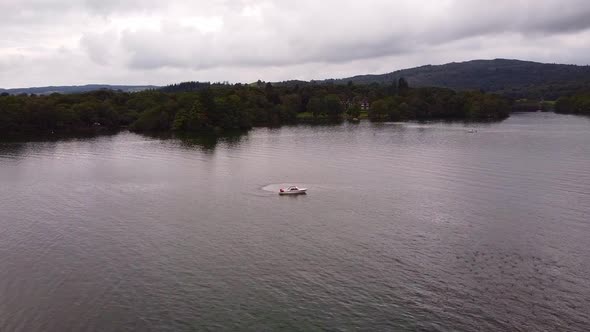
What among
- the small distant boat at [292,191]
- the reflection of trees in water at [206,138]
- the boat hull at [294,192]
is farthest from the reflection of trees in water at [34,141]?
the boat hull at [294,192]

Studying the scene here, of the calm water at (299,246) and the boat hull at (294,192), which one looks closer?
the calm water at (299,246)

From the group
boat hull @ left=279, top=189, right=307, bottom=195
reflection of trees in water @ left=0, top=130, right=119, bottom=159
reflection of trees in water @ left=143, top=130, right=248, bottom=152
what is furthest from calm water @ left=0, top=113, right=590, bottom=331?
reflection of trees in water @ left=143, top=130, right=248, bottom=152

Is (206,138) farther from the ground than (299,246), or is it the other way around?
(206,138)

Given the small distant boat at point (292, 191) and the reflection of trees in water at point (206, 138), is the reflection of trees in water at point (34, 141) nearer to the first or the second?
the reflection of trees in water at point (206, 138)

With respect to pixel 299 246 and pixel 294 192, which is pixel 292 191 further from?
pixel 299 246

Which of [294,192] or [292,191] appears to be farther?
[294,192]

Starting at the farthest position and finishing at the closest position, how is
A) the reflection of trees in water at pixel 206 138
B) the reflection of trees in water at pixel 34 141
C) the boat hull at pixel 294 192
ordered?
1. the reflection of trees in water at pixel 206 138
2. the reflection of trees in water at pixel 34 141
3. the boat hull at pixel 294 192

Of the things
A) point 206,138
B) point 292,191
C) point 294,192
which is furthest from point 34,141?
point 294,192

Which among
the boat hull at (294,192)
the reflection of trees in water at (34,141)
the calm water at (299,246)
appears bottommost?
the calm water at (299,246)

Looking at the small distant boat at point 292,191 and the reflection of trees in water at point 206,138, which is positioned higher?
the reflection of trees in water at point 206,138
